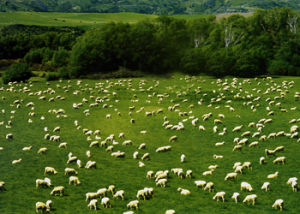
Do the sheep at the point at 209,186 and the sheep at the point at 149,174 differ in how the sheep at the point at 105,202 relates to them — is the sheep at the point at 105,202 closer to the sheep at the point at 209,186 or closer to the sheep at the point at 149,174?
the sheep at the point at 149,174

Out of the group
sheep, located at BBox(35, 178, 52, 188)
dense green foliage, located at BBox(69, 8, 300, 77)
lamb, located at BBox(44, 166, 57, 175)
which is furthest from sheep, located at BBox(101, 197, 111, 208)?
dense green foliage, located at BBox(69, 8, 300, 77)

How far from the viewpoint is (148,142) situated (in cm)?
3409

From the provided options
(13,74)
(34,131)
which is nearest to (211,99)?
(34,131)

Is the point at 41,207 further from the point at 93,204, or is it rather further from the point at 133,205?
the point at 133,205

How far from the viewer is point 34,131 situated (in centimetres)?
3853

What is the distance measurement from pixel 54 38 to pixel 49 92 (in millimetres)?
46153

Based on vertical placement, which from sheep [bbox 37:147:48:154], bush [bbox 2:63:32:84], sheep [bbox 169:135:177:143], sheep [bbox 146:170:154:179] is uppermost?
sheep [bbox 146:170:154:179]

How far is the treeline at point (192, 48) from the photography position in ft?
241

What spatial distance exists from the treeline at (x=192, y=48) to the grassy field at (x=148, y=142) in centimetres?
1049

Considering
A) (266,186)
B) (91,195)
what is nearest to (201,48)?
(266,186)

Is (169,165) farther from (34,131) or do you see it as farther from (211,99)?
(211,99)

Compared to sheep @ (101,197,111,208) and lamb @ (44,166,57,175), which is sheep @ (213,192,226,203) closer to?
sheep @ (101,197,111,208)

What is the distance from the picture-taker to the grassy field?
2189 cm

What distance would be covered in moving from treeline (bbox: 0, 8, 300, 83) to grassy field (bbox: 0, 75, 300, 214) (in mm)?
10486
